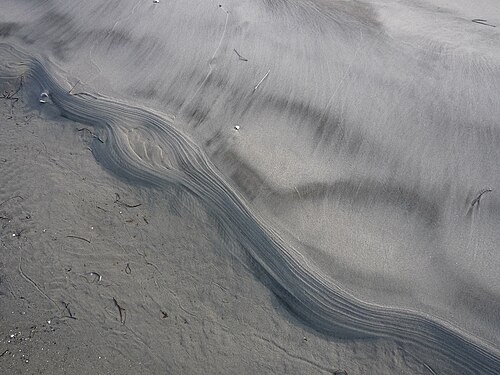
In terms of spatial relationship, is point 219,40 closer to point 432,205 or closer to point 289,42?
point 289,42

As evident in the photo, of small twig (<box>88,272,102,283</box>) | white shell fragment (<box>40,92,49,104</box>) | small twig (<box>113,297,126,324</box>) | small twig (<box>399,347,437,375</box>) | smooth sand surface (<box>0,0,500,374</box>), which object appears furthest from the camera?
white shell fragment (<box>40,92,49,104</box>)

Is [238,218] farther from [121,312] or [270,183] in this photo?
[121,312]

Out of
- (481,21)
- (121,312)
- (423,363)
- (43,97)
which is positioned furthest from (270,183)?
(481,21)

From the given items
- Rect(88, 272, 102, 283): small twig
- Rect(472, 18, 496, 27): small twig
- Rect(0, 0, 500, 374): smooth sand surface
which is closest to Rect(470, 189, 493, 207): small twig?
Rect(0, 0, 500, 374): smooth sand surface

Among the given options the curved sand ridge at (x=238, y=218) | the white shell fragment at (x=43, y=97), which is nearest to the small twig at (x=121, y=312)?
the curved sand ridge at (x=238, y=218)

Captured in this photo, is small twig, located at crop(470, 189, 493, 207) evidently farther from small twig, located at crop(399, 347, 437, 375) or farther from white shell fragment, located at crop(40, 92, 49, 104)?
white shell fragment, located at crop(40, 92, 49, 104)

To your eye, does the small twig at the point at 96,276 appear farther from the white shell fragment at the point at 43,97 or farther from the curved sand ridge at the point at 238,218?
the white shell fragment at the point at 43,97

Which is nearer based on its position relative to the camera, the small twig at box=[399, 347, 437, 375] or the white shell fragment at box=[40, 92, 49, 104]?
the small twig at box=[399, 347, 437, 375]
